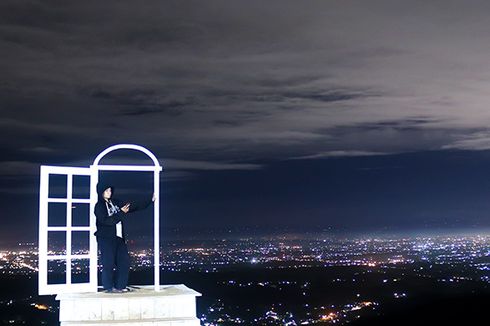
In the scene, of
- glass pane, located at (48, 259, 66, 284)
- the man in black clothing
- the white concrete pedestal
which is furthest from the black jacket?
glass pane, located at (48, 259, 66, 284)

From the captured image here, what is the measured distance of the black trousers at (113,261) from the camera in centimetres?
1125

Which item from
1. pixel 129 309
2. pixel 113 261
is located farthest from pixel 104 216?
pixel 129 309

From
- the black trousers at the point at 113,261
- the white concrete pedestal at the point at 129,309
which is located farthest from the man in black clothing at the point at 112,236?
the white concrete pedestal at the point at 129,309

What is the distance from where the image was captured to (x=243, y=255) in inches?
5571

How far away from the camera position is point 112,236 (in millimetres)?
11297

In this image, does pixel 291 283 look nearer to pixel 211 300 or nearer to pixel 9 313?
pixel 211 300

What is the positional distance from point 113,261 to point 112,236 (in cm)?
43

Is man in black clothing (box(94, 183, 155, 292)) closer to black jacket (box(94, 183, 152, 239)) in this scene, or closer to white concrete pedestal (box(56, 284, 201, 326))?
black jacket (box(94, 183, 152, 239))

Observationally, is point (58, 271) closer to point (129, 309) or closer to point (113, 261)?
point (113, 261)

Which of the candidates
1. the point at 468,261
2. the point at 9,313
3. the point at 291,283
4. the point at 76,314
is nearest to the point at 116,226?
the point at 76,314

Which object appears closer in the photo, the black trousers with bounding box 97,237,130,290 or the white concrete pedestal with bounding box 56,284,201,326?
the white concrete pedestal with bounding box 56,284,201,326

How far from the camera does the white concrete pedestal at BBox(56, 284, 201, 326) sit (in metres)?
10.4

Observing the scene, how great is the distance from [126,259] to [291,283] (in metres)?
82.6

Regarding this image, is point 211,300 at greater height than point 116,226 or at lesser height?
lesser
